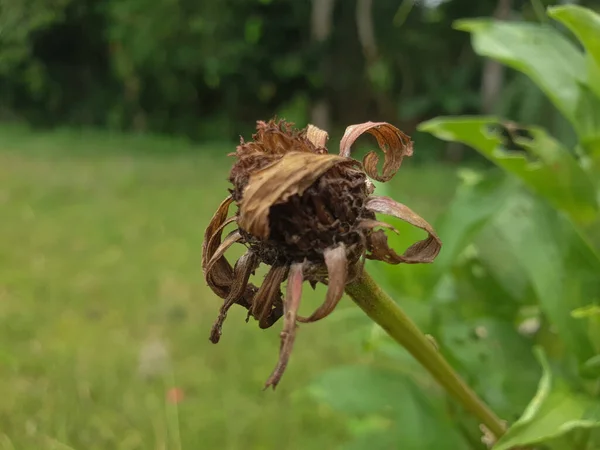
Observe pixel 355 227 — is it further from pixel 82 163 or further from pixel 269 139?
pixel 82 163

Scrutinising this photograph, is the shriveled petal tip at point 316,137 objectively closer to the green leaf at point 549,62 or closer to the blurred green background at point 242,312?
the blurred green background at point 242,312

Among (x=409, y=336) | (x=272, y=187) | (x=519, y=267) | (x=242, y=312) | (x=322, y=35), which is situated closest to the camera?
(x=272, y=187)

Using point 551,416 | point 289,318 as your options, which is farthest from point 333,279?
point 551,416

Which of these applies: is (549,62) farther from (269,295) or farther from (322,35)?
(322,35)

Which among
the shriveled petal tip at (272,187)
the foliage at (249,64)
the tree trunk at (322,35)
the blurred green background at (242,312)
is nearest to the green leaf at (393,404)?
the blurred green background at (242,312)

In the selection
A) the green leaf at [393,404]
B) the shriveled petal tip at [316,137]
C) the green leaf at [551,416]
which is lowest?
the green leaf at [393,404]

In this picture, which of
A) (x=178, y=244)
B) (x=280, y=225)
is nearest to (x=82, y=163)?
(x=178, y=244)
